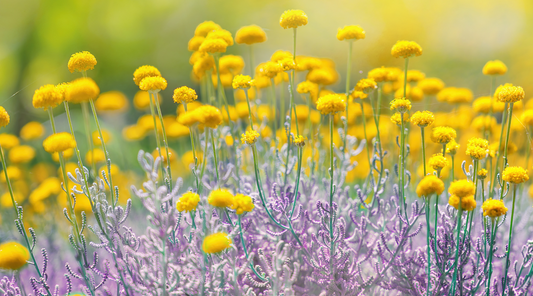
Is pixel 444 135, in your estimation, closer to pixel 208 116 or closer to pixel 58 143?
pixel 208 116

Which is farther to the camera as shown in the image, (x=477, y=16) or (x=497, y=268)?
(x=477, y=16)

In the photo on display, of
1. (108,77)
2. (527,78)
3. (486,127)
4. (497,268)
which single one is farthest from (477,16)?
(108,77)

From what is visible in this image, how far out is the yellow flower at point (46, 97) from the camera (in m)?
0.77

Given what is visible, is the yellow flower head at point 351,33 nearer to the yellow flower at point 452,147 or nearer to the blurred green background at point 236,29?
the blurred green background at point 236,29

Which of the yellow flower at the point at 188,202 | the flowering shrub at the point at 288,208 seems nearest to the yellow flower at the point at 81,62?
the flowering shrub at the point at 288,208

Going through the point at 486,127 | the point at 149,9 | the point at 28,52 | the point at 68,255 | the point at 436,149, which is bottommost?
the point at 68,255

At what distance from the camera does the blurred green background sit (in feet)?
5.63

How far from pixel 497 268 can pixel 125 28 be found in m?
2.50

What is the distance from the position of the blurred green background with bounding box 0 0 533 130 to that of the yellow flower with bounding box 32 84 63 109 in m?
0.36

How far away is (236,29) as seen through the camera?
214 cm

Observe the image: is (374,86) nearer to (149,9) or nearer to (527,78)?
(527,78)

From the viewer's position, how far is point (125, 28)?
2627 millimetres

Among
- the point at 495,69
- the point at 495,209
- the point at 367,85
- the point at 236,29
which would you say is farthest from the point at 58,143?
the point at 236,29

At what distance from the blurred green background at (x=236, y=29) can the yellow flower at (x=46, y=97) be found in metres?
0.36
